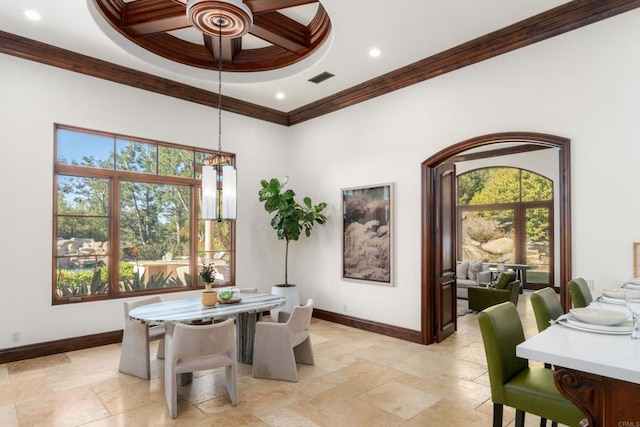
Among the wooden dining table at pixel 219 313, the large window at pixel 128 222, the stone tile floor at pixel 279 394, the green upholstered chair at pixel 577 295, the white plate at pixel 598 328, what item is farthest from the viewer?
the large window at pixel 128 222

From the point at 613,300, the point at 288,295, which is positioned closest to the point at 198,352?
the point at 288,295

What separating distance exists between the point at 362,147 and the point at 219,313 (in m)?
3.44

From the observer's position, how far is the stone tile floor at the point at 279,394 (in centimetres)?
300

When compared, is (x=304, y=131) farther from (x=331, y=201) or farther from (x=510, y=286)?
(x=510, y=286)

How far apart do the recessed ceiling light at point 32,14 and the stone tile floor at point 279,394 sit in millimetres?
3737

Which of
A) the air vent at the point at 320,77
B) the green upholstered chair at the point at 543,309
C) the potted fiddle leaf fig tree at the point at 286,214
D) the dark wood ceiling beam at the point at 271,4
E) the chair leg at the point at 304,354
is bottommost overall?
the chair leg at the point at 304,354

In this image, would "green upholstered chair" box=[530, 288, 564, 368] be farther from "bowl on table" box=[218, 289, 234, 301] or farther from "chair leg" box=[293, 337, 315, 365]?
"bowl on table" box=[218, 289, 234, 301]

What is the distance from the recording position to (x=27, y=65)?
4434 millimetres

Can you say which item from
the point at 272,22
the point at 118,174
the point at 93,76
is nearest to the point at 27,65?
the point at 93,76

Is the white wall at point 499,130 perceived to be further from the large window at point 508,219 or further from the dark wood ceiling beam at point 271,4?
the large window at point 508,219

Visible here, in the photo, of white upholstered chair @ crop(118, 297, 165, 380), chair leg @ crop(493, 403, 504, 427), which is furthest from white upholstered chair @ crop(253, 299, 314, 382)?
chair leg @ crop(493, 403, 504, 427)

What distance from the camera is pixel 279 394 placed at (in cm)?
346

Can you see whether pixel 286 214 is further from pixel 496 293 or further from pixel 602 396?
pixel 602 396

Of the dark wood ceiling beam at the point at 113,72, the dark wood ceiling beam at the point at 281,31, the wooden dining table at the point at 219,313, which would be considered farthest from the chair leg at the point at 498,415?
the dark wood ceiling beam at the point at 113,72
